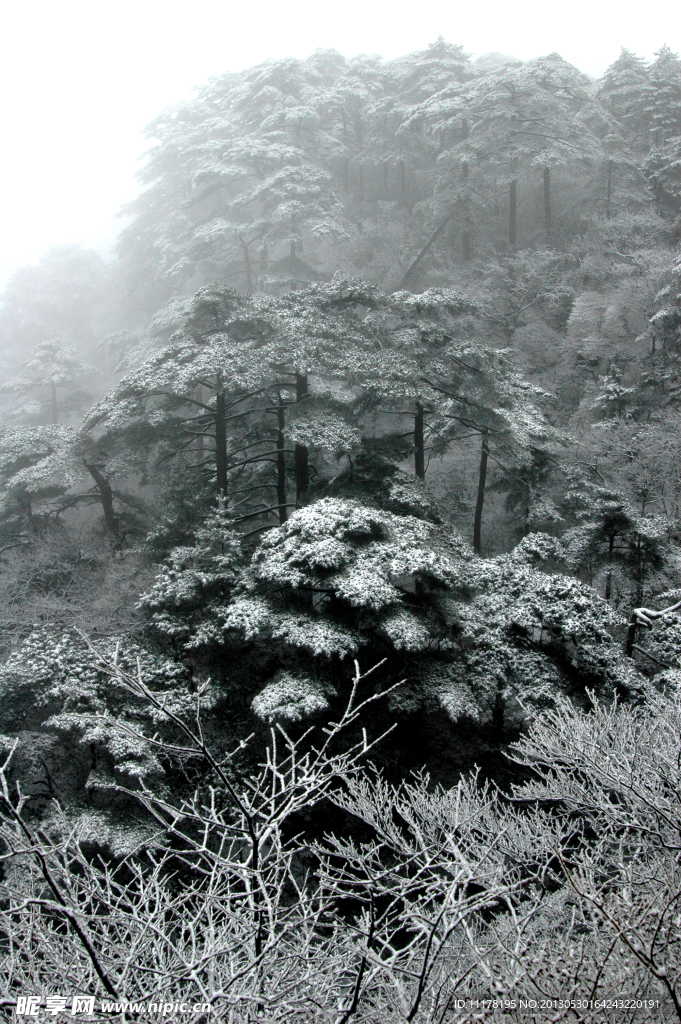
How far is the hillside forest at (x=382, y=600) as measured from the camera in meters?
3.80

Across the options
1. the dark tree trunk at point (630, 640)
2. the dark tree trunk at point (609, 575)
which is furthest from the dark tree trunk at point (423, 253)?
the dark tree trunk at point (630, 640)

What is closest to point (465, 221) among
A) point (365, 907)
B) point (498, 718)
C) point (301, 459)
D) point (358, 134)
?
point (358, 134)

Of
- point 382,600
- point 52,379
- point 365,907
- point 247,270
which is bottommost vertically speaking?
point 365,907

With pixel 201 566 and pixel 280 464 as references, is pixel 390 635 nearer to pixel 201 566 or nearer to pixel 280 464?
pixel 201 566

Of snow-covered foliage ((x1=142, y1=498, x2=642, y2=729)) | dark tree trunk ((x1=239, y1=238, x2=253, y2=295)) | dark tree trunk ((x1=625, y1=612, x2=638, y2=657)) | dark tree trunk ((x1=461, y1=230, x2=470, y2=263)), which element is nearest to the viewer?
snow-covered foliage ((x1=142, y1=498, x2=642, y2=729))

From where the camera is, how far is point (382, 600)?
29.4 feet

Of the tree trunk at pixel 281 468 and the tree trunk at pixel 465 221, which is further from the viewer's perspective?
the tree trunk at pixel 465 221

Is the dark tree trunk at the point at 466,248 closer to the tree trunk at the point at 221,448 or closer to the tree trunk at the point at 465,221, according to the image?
the tree trunk at the point at 465,221

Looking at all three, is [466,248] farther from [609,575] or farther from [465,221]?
[609,575]

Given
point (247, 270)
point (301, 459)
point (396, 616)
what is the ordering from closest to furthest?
point (396, 616) → point (301, 459) → point (247, 270)

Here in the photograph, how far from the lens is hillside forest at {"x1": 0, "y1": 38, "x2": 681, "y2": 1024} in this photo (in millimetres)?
3797

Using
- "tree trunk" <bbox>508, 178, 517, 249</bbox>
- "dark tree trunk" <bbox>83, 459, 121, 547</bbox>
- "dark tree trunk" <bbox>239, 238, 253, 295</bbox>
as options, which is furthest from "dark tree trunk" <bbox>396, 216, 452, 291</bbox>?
"dark tree trunk" <bbox>83, 459, 121, 547</bbox>

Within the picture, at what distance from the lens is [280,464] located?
44.2ft

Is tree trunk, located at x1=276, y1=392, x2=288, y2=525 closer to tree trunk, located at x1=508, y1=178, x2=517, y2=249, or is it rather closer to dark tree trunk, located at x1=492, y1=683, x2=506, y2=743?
dark tree trunk, located at x1=492, y1=683, x2=506, y2=743
